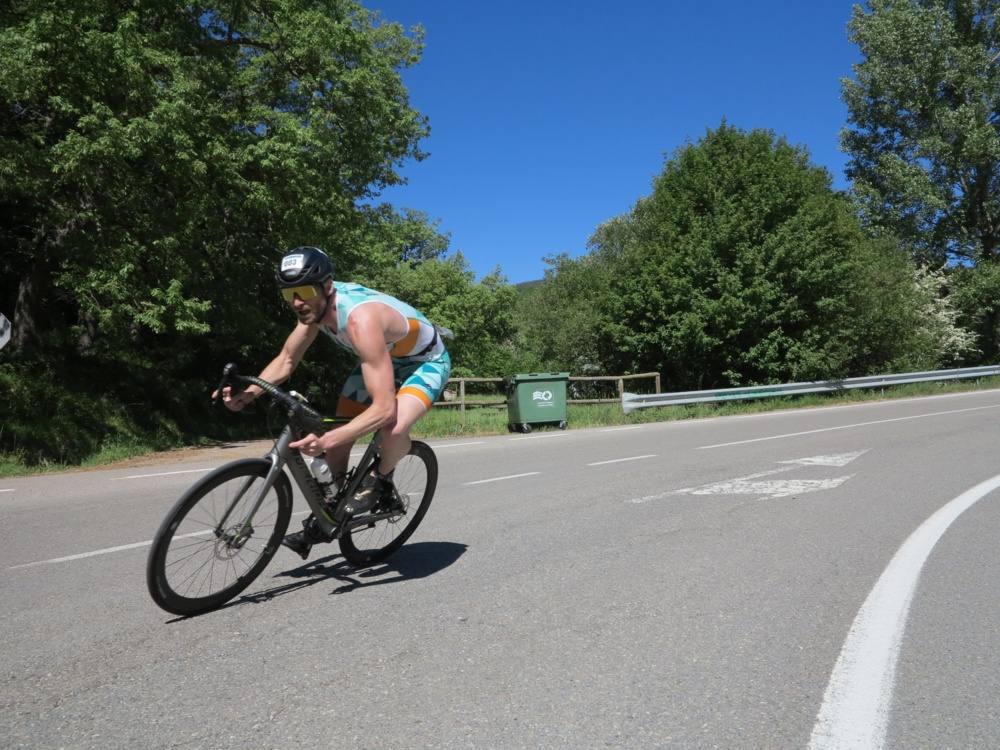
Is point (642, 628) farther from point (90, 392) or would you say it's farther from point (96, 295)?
point (90, 392)

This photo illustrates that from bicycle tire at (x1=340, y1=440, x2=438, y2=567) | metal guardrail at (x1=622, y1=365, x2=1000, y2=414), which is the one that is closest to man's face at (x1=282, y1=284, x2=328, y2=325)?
bicycle tire at (x1=340, y1=440, x2=438, y2=567)

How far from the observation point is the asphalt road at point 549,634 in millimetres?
2574

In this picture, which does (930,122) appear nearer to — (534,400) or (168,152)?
(534,400)

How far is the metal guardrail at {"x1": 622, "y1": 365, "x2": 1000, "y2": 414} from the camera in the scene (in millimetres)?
19688

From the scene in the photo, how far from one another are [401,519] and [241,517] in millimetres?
1258

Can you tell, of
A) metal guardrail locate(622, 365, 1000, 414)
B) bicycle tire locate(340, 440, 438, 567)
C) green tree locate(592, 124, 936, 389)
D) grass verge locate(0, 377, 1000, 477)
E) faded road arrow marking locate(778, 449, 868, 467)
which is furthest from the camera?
green tree locate(592, 124, 936, 389)

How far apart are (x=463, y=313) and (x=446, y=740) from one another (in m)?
47.4

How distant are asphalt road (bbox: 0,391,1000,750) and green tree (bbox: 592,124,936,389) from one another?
19.9 meters

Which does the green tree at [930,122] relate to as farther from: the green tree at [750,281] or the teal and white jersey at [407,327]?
the teal and white jersey at [407,327]

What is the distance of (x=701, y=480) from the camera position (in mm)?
8125

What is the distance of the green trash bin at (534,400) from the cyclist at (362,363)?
1201cm

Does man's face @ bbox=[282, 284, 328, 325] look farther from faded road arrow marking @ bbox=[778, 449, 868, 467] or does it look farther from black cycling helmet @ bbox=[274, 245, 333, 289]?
faded road arrow marking @ bbox=[778, 449, 868, 467]

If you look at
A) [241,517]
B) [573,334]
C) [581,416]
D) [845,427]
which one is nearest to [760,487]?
[241,517]

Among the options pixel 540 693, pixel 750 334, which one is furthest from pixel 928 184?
pixel 540 693
